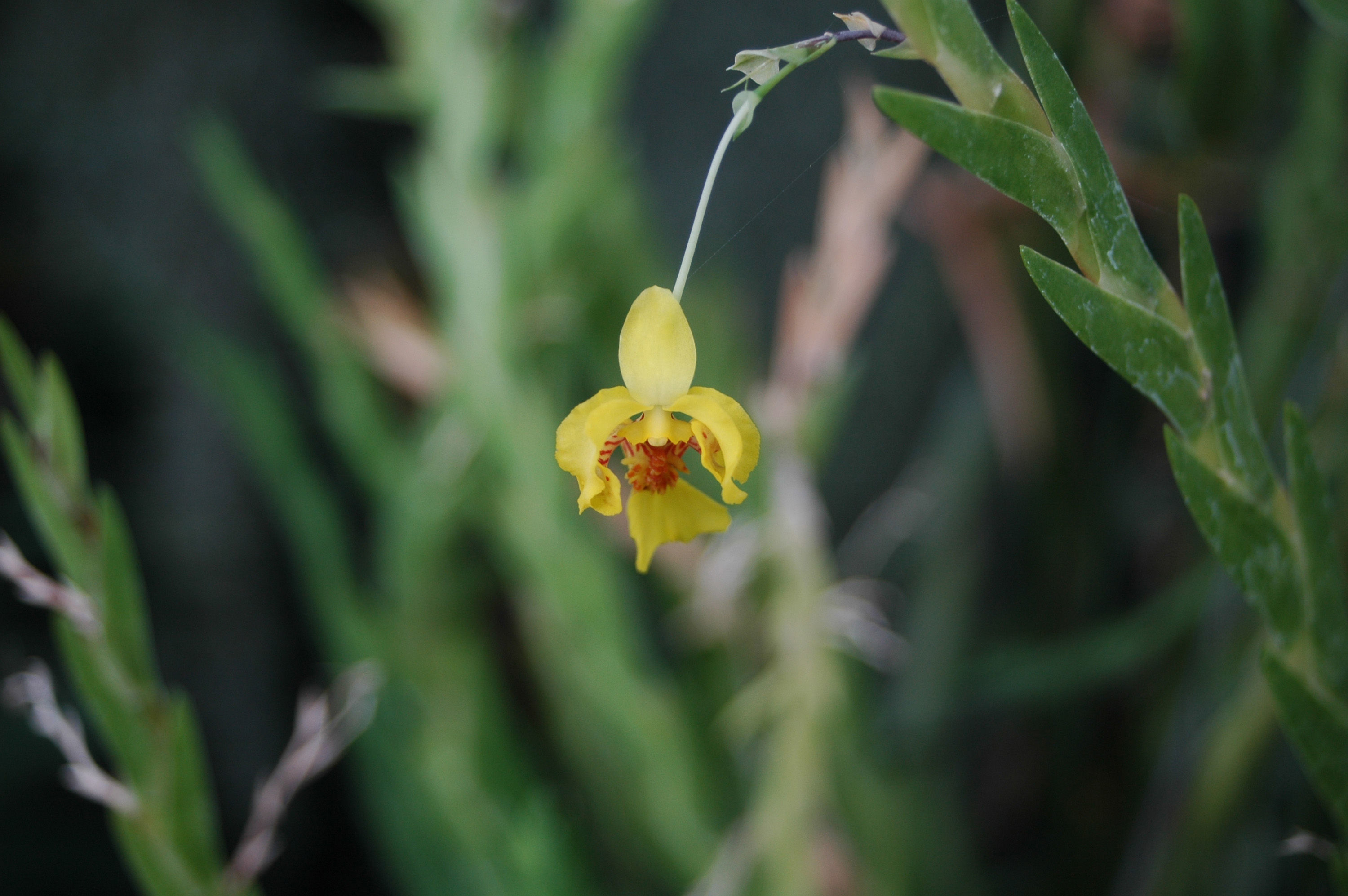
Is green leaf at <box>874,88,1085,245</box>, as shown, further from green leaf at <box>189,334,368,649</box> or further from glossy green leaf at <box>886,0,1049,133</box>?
green leaf at <box>189,334,368,649</box>

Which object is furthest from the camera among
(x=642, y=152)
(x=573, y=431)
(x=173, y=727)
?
(x=642, y=152)

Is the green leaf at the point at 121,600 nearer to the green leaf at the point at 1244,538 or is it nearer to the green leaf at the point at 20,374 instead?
the green leaf at the point at 20,374

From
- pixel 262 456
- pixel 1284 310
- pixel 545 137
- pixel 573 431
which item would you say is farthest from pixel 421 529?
pixel 1284 310

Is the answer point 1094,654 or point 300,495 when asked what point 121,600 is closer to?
point 300,495

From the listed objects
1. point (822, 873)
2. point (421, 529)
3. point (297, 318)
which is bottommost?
point (822, 873)

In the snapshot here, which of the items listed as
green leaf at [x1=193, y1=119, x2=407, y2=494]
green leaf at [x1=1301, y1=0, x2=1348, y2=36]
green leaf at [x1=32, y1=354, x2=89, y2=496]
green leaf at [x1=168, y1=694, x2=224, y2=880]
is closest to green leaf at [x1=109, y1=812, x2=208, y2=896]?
green leaf at [x1=168, y1=694, x2=224, y2=880]

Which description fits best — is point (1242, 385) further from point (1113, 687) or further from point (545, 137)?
point (1113, 687)
